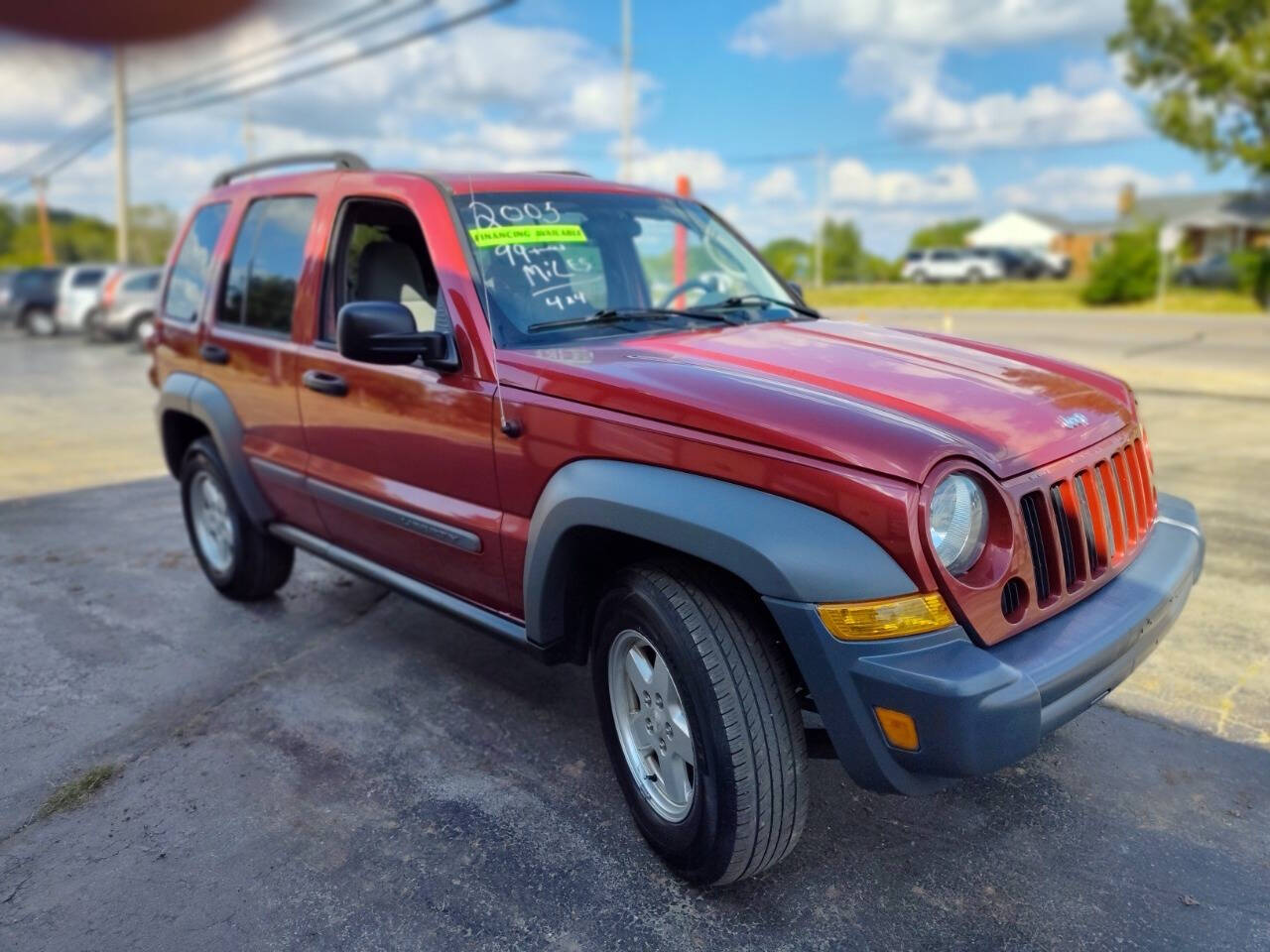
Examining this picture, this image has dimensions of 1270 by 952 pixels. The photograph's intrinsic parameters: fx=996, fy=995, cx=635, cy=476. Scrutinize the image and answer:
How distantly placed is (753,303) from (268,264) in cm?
212

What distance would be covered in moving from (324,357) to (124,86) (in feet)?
92.1

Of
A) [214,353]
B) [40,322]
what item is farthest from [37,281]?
→ [214,353]

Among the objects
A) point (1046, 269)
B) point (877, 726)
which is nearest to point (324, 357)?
point (877, 726)

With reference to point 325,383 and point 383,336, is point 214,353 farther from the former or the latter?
point 383,336

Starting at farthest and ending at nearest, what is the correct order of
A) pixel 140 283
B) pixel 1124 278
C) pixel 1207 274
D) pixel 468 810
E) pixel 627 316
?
pixel 1207 274
pixel 1124 278
pixel 140 283
pixel 627 316
pixel 468 810

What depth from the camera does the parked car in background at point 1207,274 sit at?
38.9 m

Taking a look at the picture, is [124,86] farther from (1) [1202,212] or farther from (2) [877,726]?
(1) [1202,212]

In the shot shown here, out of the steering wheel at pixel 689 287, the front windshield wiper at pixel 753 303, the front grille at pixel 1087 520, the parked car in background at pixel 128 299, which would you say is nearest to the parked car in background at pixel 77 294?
the parked car in background at pixel 128 299

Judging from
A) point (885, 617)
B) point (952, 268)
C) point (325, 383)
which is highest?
point (952, 268)

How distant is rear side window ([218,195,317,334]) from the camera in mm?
4121

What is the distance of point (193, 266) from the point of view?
5000 mm

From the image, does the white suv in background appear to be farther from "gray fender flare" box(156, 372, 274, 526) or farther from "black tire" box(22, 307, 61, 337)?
"gray fender flare" box(156, 372, 274, 526)

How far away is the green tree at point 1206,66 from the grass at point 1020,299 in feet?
15.4

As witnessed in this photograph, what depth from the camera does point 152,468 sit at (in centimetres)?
841
